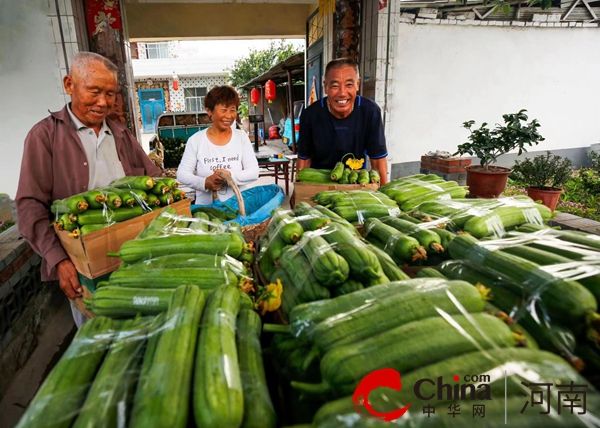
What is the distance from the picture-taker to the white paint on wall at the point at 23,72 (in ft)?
17.2

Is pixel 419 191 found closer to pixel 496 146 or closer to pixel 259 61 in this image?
pixel 496 146

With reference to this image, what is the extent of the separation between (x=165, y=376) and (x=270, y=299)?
19.5 inches

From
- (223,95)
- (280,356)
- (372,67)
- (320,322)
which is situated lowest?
(280,356)

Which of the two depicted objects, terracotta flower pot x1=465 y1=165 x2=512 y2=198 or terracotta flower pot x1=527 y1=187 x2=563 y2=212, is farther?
terracotta flower pot x1=527 y1=187 x2=563 y2=212

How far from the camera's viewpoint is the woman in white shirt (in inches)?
139

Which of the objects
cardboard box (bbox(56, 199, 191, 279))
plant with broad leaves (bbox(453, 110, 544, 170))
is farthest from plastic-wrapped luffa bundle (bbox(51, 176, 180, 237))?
plant with broad leaves (bbox(453, 110, 544, 170))

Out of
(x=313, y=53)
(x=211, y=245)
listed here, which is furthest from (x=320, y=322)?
(x=313, y=53)

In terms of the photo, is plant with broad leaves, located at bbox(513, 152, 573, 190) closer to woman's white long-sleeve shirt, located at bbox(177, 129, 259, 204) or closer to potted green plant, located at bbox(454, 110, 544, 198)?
potted green plant, located at bbox(454, 110, 544, 198)

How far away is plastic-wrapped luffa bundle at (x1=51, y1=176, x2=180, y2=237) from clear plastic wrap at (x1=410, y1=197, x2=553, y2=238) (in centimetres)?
181

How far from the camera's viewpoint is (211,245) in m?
1.55

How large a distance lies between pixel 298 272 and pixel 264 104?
27.4 m

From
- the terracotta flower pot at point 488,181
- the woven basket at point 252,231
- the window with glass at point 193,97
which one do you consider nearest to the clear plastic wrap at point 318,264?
the woven basket at point 252,231

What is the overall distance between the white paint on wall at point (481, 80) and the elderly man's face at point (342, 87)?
409cm

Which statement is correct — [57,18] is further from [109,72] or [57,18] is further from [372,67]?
[372,67]
